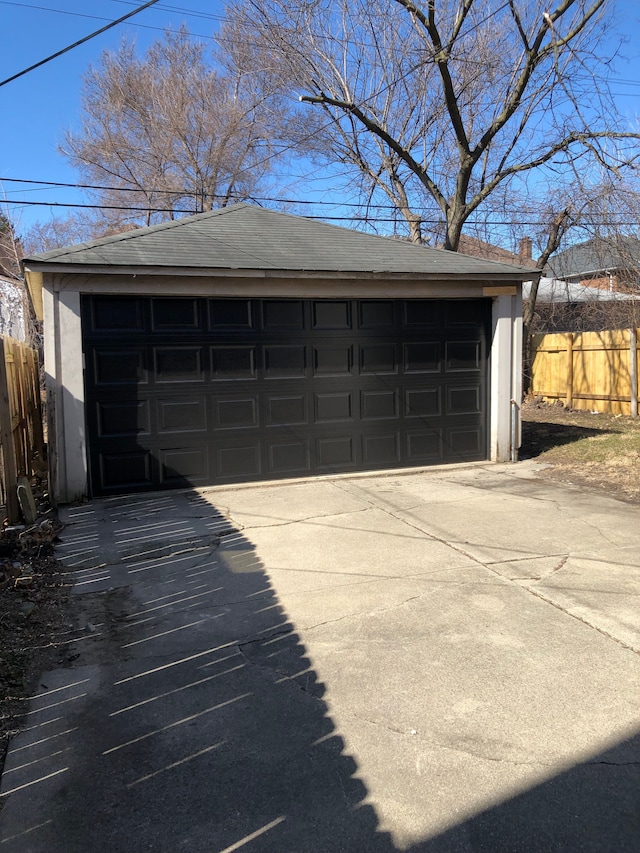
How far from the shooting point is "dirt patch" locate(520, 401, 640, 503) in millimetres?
8344

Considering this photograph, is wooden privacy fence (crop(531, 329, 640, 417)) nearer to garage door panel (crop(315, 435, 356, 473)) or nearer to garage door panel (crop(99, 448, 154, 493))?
garage door panel (crop(315, 435, 356, 473))

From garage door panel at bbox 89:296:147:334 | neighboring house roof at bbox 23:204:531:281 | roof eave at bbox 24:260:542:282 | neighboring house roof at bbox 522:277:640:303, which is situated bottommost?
garage door panel at bbox 89:296:147:334

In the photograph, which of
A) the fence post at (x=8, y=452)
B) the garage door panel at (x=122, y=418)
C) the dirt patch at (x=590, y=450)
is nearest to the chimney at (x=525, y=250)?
the dirt patch at (x=590, y=450)

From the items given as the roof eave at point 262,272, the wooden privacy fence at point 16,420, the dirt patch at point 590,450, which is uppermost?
the roof eave at point 262,272

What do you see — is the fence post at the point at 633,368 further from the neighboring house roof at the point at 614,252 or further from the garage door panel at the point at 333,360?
the garage door panel at the point at 333,360

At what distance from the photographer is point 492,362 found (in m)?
9.70

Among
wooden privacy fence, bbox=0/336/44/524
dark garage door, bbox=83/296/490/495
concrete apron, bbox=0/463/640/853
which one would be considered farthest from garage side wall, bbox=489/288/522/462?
wooden privacy fence, bbox=0/336/44/524

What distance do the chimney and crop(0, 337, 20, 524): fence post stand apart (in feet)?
55.6

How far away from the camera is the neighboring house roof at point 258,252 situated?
767 cm

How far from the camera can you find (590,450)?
33.2 ft

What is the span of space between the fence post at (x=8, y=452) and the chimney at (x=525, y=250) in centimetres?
1693

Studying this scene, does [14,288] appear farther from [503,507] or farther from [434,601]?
[434,601]

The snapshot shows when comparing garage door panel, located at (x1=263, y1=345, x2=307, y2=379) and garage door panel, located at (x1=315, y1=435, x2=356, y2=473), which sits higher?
garage door panel, located at (x1=263, y1=345, x2=307, y2=379)

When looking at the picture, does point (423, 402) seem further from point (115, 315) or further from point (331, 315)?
point (115, 315)
